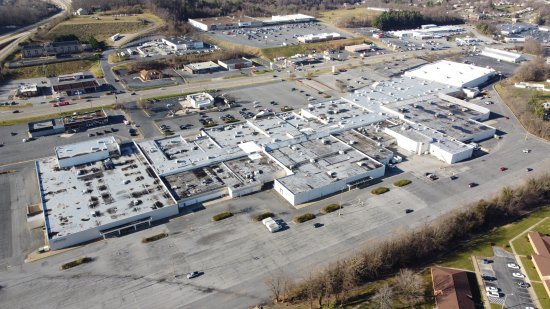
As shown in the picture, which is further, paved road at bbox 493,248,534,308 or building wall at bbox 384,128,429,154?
building wall at bbox 384,128,429,154

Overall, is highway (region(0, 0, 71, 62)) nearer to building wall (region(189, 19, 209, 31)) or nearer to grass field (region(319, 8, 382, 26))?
building wall (region(189, 19, 209, 31))

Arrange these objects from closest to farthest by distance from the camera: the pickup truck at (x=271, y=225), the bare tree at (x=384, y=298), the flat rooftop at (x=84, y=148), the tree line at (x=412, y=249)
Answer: the bare tree at (x=384, y=298) → the tree line at (x=412, y=249) → the pickup truck at (x=271, y=225) → the flat rooftop at (x=84, y=148)

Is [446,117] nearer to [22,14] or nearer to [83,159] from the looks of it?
[83,159]

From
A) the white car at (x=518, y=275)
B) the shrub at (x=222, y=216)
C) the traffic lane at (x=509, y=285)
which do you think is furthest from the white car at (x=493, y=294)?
the shrub at (x=222, y=216)

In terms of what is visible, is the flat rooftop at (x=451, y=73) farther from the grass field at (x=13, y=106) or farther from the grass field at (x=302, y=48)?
the grass field at (x=13, y=106)

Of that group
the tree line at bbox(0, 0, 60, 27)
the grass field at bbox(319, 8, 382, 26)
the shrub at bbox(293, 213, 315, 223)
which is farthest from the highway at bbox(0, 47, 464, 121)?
the shrub at bbox(293, 213, 315, 223)

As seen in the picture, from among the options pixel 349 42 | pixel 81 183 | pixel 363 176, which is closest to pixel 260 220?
pixel 363 176
